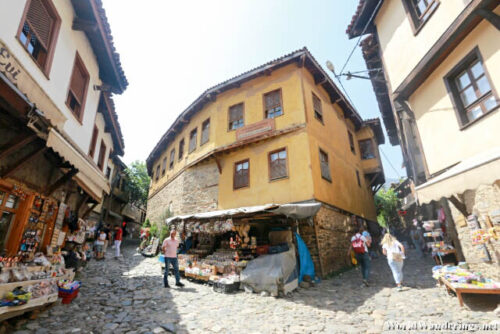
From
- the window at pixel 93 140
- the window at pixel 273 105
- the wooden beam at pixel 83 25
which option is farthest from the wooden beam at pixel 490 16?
the window at pixel 93 140

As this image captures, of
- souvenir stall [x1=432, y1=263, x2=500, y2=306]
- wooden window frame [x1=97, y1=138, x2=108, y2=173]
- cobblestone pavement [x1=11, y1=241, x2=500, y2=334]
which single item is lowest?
cobblestone pavement [x1=11, y1=241, x2=500, y2=334]

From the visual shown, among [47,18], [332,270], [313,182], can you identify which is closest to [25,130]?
[47,18]

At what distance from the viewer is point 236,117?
491 inches

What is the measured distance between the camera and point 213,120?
43.1ft

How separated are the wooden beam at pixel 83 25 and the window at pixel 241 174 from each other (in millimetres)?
7360

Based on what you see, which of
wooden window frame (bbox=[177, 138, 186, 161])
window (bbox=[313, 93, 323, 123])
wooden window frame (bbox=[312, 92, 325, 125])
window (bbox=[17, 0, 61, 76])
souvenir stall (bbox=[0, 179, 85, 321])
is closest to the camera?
souvenir stall (bbox=[0, 179, 85, 321])

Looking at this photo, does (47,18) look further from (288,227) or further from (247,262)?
(288,227)

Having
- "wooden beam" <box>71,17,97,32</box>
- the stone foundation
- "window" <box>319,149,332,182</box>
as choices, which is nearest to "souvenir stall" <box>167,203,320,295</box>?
the stone foundation

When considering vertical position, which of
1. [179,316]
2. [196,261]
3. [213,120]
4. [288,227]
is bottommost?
[179,316]

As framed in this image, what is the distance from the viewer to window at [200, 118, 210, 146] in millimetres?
13515

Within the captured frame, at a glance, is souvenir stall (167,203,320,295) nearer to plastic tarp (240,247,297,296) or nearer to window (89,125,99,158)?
plastic tarp (240,247,297,296)

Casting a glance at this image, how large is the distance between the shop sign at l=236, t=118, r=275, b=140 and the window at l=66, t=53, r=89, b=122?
6.37 m

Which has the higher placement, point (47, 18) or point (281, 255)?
point (47, 18)

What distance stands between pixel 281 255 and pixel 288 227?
165 cm
